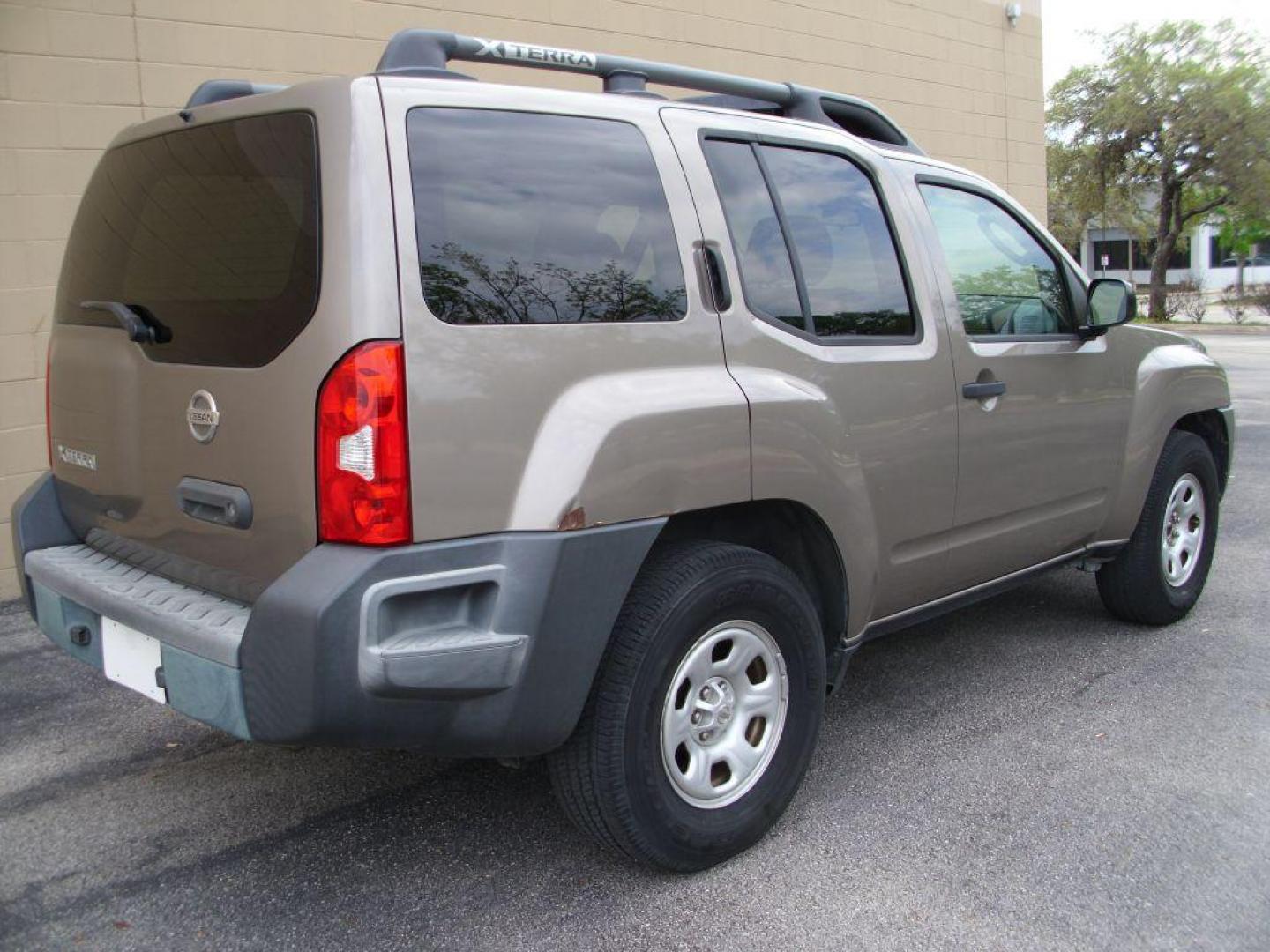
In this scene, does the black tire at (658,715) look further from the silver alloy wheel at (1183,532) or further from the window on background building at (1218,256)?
the window on background building at (1218,256)

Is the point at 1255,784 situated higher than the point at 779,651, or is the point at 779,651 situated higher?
the point at 779,651

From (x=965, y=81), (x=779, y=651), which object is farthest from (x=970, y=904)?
(x=965, y=81)

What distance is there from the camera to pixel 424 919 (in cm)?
279

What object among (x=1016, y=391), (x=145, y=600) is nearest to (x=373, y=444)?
(x=145, y=600)

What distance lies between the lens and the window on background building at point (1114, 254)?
62.8m

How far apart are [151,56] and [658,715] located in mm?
4940

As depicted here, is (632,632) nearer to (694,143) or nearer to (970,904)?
(970,904)

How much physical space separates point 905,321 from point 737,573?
1.13m

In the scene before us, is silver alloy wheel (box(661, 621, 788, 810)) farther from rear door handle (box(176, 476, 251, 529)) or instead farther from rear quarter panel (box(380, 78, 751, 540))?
rear door handle (box(176, 476, 251, 529))

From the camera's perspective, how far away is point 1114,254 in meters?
63.6

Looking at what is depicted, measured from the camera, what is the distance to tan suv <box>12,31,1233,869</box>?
94.7 inches

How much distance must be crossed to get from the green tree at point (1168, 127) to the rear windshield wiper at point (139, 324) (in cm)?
2945

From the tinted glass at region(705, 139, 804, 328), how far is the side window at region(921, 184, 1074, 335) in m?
0.81

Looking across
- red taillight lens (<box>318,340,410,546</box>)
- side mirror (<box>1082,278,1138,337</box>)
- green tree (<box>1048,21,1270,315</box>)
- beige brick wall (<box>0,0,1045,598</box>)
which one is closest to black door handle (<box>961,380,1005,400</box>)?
side mirror (<box>1082,278,1138,337</box>)
